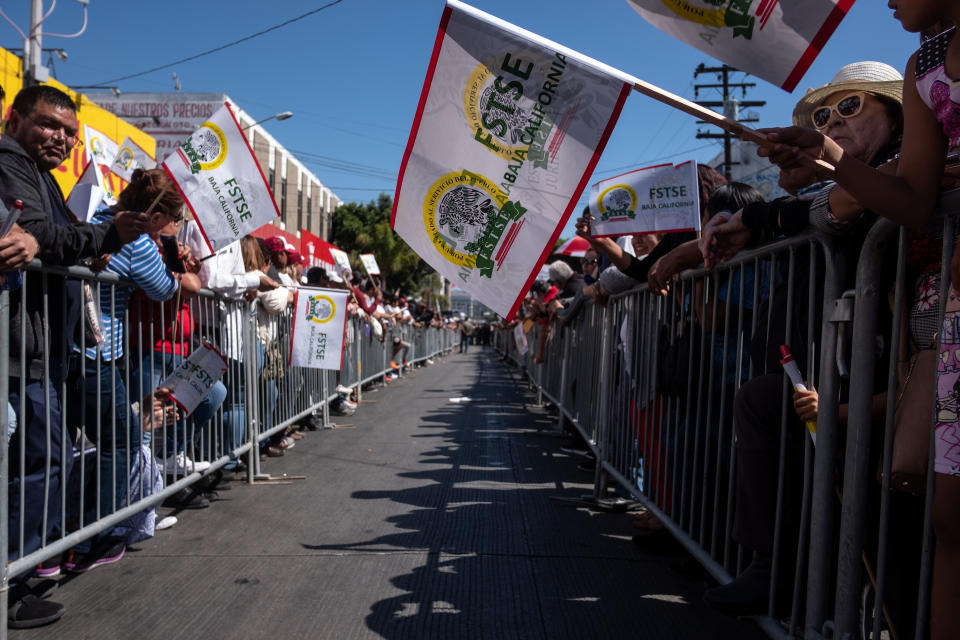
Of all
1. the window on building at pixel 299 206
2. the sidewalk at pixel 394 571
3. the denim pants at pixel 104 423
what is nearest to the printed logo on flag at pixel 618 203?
the sidewalk at pixel 394 571

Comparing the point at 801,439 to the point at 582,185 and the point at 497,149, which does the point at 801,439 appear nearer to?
the point at 582,185

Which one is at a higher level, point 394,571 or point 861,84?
point 861,84

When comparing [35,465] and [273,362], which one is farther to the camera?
[273,362]

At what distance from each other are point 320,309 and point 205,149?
8.55ft

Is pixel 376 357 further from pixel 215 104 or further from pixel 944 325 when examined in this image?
pixel 215 104

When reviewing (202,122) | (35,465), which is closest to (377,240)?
(202,122)

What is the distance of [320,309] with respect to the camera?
7.05 m

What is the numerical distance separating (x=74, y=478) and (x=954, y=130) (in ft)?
11.9

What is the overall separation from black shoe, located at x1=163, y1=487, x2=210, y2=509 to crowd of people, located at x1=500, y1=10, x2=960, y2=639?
2956mm

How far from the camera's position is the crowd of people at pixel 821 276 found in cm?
171

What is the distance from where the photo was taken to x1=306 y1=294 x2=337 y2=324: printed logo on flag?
22.9 feet

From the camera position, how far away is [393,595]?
314 cm

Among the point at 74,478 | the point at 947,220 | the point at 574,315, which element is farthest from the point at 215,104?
the point at 947,220

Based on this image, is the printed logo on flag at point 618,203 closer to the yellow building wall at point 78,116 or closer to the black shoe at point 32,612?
the black shoe at point 32,612
